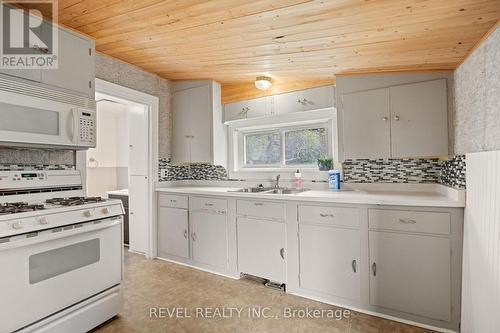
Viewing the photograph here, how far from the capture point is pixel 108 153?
4414 mm

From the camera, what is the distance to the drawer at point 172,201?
303 cm

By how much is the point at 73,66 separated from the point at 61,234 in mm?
1329

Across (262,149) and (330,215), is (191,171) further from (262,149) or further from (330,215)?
(330,215)

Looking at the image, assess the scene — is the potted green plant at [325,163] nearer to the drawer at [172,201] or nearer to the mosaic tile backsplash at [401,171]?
the mosaic tile backsplash at [401,171]

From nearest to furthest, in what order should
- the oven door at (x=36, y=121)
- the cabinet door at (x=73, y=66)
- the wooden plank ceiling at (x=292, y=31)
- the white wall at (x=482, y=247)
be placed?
the white wall at (x=482, y=247)
the wooden plank ceiling at (x=292, y=31)
the oven door at (x=36, y=121)
the cabinet door at (x=73, y=66)

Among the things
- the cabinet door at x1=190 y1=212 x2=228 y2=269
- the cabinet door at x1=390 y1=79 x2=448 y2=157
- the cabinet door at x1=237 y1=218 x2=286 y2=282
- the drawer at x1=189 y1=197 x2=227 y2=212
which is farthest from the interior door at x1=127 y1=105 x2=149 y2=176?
the cabinet door at x1=390 y1=79 x2=448 y2=157

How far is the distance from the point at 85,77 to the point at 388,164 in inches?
112

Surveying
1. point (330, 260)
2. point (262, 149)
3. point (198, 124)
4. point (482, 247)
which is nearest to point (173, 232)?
point (198, 124)

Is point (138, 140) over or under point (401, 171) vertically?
over

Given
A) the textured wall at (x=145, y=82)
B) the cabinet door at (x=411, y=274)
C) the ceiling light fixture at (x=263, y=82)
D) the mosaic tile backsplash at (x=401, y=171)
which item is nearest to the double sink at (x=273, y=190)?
the mosaic tile backsplash at (x=401, y=171)

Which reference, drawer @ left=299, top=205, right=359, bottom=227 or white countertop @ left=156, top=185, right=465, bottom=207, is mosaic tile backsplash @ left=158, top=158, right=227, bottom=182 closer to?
white countertop @ left=156, top=185, right=465, bottom=207

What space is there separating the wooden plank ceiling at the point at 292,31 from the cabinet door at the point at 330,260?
145 centimetres

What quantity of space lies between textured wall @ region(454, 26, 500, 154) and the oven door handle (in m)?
2.47

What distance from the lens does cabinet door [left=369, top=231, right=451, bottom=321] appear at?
183cm
